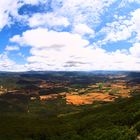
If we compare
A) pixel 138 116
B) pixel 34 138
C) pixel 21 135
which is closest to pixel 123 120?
pixel 138 116

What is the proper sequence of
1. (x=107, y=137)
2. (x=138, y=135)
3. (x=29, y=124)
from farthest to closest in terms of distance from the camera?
(x=29, y=124), (x=107, y=137), (x=138, y=135)

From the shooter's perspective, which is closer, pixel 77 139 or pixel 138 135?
pixel 138 135

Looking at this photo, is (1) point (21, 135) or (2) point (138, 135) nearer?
(2) point (138, 135)

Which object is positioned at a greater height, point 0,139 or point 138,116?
point 138,116

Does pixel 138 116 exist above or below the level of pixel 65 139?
above

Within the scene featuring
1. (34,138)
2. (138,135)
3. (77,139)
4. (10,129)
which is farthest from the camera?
(10,129)

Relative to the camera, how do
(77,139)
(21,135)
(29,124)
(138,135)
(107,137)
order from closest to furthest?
(138,135) → (107,137) → (77,139) → (21,135) → (29,124)

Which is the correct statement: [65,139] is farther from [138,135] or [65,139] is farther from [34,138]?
[138,135]

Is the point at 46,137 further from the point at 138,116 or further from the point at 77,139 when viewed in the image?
the point at 138,116

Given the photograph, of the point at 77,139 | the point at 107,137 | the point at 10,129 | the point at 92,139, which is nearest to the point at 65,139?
the point at 77,139
